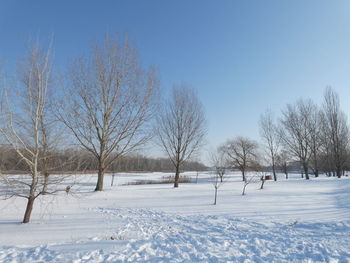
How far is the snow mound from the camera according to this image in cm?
389

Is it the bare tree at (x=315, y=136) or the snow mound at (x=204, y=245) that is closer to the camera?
the snow mound at (x=204, y=245)

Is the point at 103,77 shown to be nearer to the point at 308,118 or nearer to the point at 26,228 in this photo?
the point at 26,228

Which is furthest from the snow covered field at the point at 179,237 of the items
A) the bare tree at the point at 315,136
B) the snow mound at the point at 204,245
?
the bare tree at the point at 315,136

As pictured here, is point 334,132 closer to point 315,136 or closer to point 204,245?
point 315,136

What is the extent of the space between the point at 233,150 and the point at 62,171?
1430 inches

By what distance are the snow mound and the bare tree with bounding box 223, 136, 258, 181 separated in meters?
32.3

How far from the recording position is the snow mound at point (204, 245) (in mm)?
3895

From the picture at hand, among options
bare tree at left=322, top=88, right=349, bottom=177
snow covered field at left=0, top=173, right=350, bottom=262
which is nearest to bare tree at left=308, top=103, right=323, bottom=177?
bare tree at left=322, top=88, right=349, bottom=177

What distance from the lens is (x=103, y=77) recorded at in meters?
14.9

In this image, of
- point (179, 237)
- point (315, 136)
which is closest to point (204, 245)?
point (179, 237)

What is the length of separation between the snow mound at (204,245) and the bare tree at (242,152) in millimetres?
32306

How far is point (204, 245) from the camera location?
4.56 metres

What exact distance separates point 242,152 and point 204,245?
36643 millimetres

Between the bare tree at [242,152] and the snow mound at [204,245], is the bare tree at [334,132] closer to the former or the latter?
the bare tree at [242,152]
